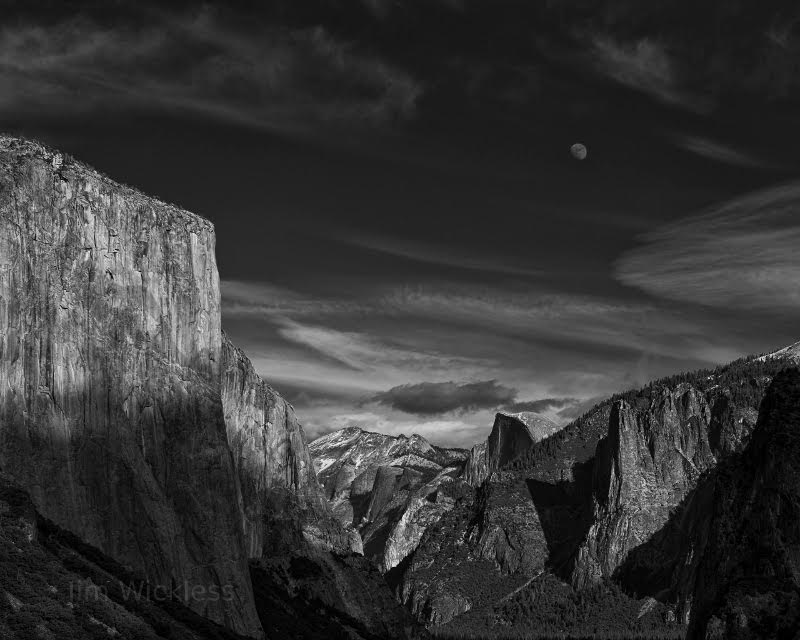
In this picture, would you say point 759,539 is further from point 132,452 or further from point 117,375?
point 117,375

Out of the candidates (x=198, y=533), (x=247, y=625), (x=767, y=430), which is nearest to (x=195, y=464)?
(x=198, y=533)

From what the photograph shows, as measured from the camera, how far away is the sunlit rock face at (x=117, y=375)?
153875 millimetres

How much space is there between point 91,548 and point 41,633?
131 ft

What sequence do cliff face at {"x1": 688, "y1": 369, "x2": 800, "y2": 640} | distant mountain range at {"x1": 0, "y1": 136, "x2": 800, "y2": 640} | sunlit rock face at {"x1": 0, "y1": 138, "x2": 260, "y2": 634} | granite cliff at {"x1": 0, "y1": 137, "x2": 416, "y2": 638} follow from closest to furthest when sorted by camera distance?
cliff face at {"x1": 688, "y1": 369, "x2": 800, "y2": 640} → distant mountain range at {"x1": 0, "y1": 136, "x2": 800, "y2": 640} → granite cliff at {"x1": 0, "y1": 137, "x2": 416, "y2": 638} → sunlit rock face at {"x1": 0, "y1": 138, "x2": 260, "y2": 634}

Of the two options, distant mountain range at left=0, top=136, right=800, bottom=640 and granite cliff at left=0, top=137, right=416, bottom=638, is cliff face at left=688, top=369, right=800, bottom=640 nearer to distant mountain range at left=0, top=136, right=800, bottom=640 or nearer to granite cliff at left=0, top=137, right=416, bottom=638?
distant mountain range at left=0, top=136, right=800, bottom=640

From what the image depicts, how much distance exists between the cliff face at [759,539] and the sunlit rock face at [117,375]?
7339cm

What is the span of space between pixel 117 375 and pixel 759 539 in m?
86.8

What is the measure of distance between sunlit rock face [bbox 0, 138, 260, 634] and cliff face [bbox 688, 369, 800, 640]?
73387mm

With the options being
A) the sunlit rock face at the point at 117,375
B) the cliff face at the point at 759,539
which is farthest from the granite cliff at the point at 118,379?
the cliff face at the point at 759,539

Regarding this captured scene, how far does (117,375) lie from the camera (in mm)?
166875

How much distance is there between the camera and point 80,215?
6521 inches

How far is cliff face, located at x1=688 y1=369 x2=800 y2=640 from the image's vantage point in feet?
388

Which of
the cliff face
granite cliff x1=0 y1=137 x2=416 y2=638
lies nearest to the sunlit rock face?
granite cliff x1=0 y1=137 x2=416 y2=638

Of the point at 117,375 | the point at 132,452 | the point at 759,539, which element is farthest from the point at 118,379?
the point at 759,539
